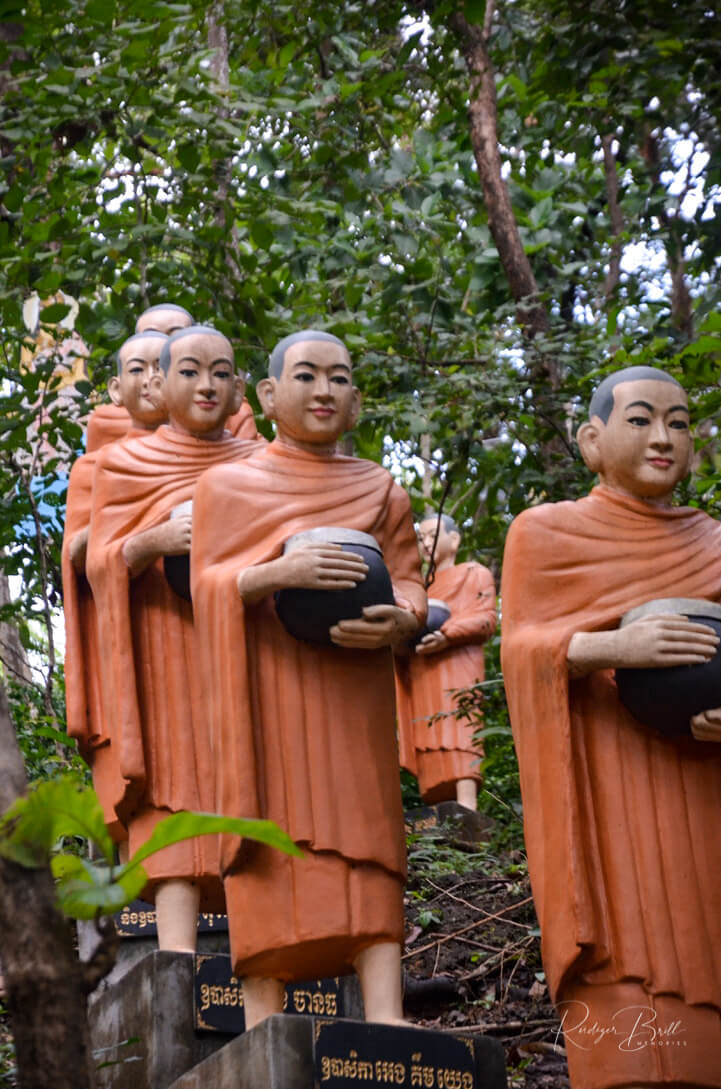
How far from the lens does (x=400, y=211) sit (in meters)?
9.70

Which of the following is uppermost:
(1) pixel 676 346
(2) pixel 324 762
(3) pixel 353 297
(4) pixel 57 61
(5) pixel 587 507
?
(4) pixel 57 61

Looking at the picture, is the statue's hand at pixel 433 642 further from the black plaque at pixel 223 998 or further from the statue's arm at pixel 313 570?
the statue's arm at pixel 313 570

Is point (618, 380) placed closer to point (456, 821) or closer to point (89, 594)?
point (89, 594)

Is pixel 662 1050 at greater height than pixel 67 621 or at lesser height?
lesser

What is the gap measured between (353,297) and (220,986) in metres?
4.22

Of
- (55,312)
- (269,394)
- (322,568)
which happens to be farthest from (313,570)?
(55,312)

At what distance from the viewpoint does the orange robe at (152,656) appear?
6836mm

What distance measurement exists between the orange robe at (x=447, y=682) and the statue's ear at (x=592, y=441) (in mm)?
6040

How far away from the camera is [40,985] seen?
7.84 ft

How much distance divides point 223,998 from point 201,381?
240cm

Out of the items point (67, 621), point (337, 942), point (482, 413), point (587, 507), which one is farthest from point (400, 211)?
point (337, 942)

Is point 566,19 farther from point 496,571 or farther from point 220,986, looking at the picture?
point 496,571

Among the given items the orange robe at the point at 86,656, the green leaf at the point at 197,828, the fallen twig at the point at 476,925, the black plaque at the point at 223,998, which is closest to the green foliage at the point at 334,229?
the fallen twig at the point at 476,925

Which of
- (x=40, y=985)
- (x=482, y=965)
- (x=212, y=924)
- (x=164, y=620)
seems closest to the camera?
(x=40, y=985)
